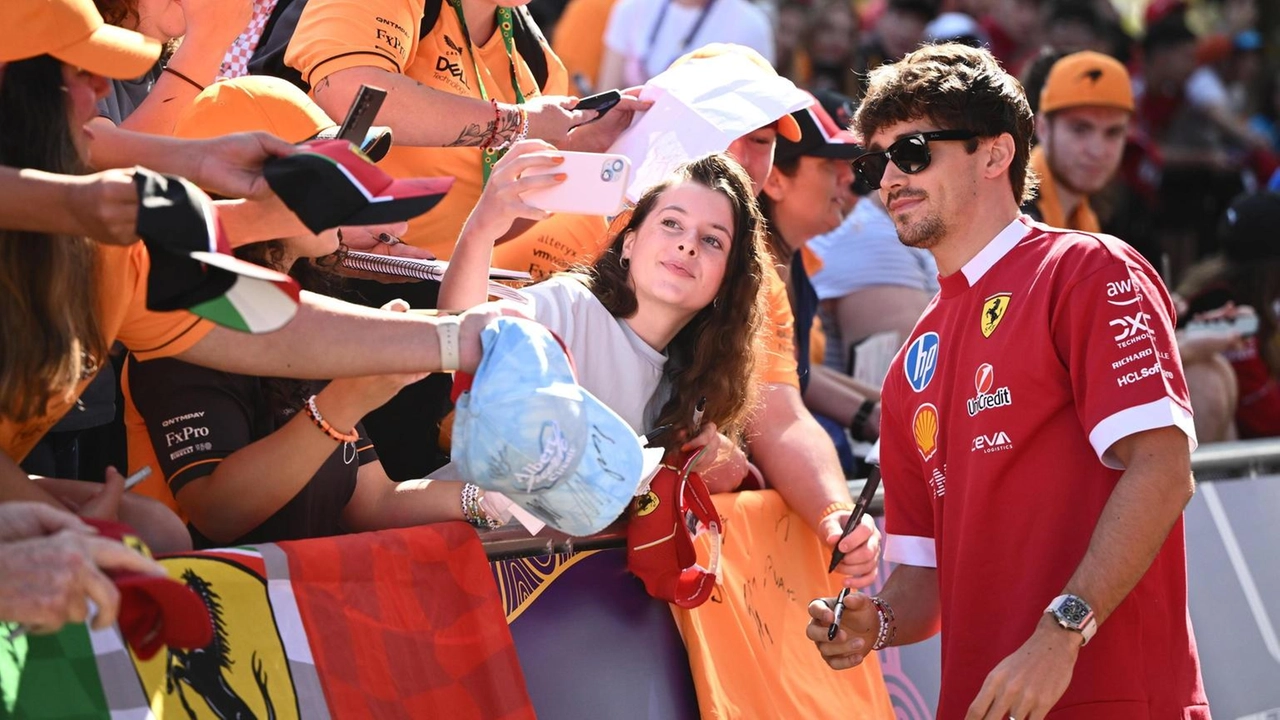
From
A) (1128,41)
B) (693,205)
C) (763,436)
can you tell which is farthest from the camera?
(1128,41)

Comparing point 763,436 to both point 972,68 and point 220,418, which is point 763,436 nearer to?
point 972,68

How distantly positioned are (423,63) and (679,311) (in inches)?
42.4

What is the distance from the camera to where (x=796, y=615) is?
13.8 feet

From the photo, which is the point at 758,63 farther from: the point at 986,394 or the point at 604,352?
the point at 986,394

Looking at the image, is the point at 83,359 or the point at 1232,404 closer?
the point at 83,359

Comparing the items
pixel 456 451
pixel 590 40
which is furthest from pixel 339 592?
pixel 590 40

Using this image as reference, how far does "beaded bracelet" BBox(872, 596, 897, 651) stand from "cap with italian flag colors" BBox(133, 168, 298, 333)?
177 centimetres

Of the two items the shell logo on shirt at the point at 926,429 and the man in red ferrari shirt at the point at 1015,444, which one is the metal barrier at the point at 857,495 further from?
the shell logo on shirt at the point at 926,429

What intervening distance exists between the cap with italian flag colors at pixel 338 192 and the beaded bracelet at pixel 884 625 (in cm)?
167

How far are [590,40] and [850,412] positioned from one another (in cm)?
313

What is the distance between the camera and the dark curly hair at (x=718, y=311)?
392 cm

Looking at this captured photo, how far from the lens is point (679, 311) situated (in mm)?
3996

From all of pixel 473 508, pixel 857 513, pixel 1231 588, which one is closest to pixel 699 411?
pixel 857 513

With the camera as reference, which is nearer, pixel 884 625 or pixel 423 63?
pixel 884 625
